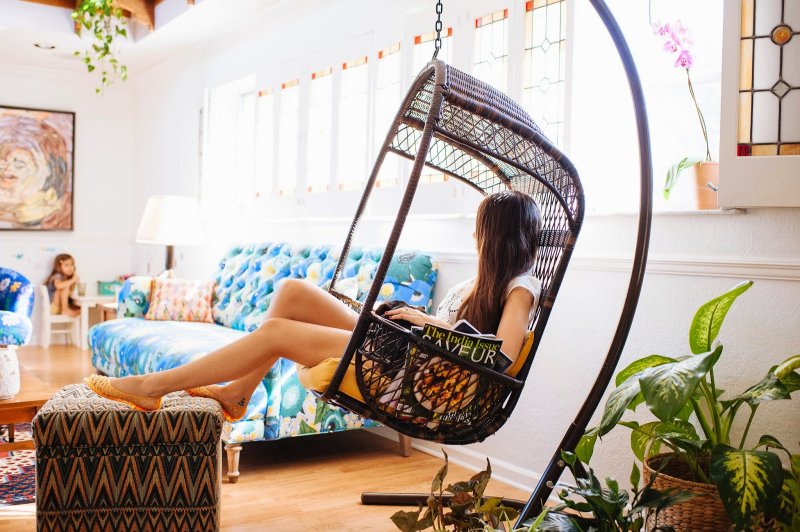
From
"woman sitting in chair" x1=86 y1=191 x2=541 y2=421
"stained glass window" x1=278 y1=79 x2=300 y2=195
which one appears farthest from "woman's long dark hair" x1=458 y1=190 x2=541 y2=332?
"stained glass window" x1=278 y1=79 x2=300 y2=195

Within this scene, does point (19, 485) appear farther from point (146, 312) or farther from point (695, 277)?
point (695, 277)

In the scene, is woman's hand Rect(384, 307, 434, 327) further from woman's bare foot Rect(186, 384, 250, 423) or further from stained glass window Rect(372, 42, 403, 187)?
stained glass window Rect(372, 42, 403, 187)

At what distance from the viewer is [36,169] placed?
7016mm

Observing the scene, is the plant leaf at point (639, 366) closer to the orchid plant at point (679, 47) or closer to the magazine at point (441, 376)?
the magazine at point (441, 376)

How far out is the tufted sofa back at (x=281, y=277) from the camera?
354 centimetres

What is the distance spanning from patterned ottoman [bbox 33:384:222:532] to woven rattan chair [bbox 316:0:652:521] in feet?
1.75

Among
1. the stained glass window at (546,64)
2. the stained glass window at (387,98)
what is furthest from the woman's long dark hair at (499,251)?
the stained glass window at (387,98)

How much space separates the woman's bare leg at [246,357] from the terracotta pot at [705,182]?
1236 mm

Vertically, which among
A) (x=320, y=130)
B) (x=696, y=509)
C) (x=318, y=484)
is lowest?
(x=318, y=484)

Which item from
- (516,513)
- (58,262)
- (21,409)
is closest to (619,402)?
(516,513)

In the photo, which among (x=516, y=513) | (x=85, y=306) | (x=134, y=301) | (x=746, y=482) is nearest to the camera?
(x=746, y=482)

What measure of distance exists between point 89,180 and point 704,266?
6158mm

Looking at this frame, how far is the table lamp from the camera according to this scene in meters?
5.08

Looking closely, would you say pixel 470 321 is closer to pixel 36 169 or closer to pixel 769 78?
pixel 769 78
